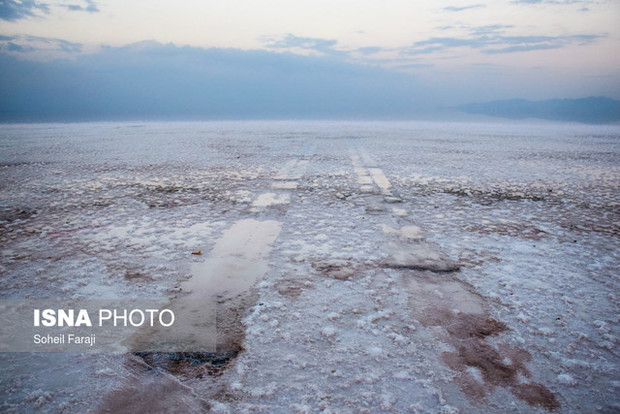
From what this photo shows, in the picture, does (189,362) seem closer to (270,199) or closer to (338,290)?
(338,290)

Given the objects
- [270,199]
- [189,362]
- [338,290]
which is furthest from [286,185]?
[189,362]

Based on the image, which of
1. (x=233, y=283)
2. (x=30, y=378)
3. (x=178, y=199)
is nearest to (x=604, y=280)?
(x=233, y=283)

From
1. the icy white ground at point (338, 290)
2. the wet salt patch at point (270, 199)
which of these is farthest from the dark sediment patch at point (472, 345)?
the wet salt patch at point (270, 199)

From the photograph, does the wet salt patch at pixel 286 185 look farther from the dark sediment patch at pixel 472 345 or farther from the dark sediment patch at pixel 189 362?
the dark sediment patch at pixel 189 362

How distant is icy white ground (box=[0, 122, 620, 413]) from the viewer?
173 centimetres

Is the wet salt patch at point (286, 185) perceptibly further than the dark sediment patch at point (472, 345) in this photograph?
Yes

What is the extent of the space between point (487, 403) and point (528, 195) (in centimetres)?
528

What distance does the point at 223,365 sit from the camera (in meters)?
1.90

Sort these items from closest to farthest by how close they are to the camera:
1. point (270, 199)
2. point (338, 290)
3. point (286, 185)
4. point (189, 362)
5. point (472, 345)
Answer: point (189, 362)
point (472, 345)
point (338, 290)
point (270, 199)
point (286, 185)

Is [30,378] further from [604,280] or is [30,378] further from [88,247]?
[604,280]

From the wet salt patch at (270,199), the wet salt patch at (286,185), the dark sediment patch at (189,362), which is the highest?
the wet salt patch at (286,185)

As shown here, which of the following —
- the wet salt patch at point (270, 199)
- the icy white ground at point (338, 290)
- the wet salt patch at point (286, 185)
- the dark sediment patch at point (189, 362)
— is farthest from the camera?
the wet salt patch at point (286, 185)

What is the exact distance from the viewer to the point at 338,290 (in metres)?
2.71

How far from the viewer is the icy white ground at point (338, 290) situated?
5.69 feet
